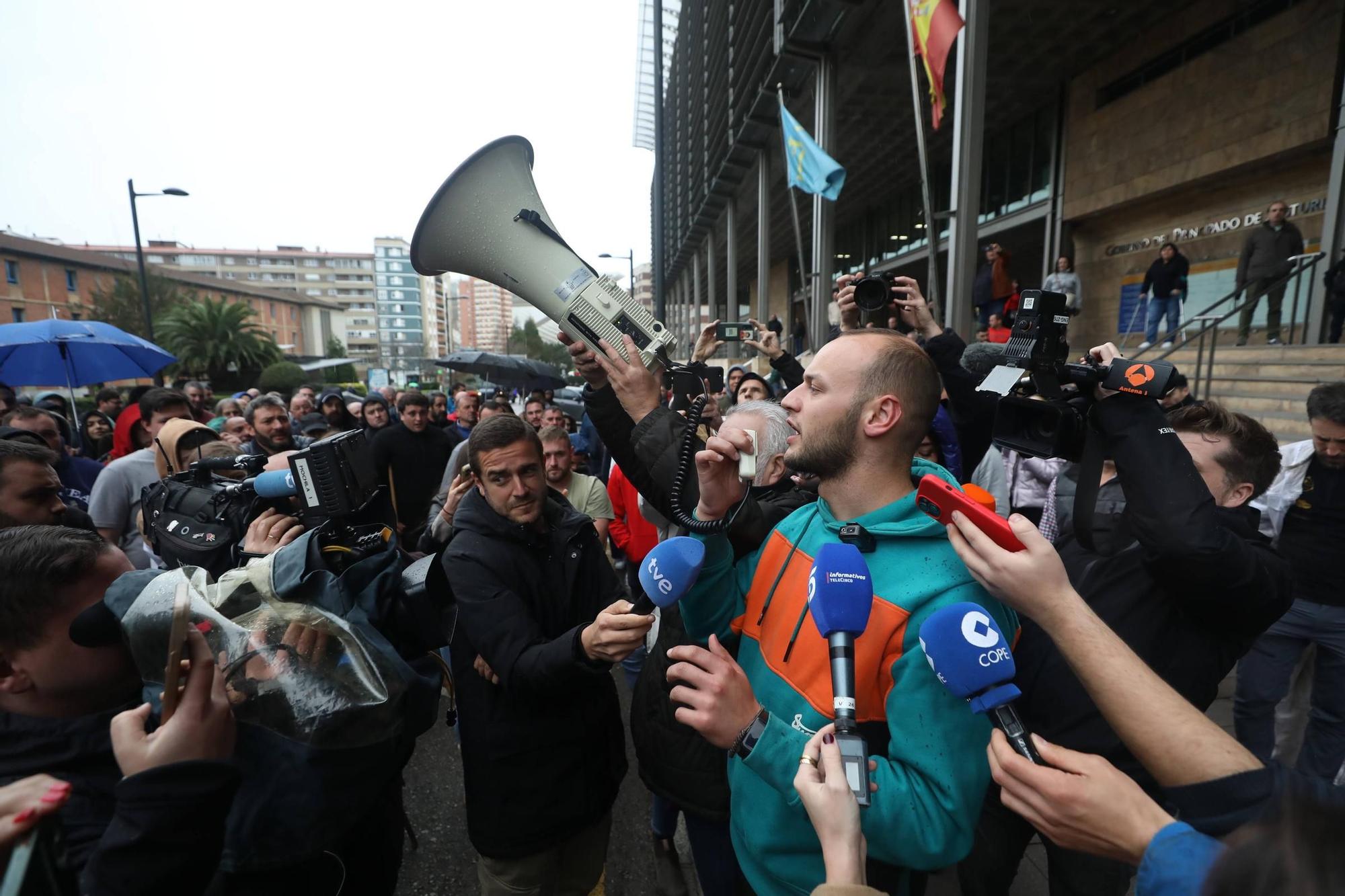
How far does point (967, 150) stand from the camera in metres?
6.83

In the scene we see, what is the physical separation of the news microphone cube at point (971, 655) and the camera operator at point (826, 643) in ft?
0.58

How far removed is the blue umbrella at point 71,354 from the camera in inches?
251

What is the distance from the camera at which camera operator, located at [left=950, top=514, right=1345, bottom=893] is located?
2.62 feet

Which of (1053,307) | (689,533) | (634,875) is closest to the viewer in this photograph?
(1053,307)

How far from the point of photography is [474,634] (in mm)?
1902

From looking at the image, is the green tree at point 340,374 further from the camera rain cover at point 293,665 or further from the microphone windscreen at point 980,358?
the camera rain cover at point 293,665

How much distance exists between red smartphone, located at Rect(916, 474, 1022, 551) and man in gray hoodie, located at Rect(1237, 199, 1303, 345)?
366 inches

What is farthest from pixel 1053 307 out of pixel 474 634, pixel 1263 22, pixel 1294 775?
pixel 1263 22

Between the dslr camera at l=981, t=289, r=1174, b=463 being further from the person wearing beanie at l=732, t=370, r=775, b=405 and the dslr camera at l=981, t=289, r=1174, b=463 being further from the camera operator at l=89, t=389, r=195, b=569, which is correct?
the camera operator at l=89, t=389, r=195, b=569

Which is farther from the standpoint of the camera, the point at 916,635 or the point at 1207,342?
the point at 1207,342

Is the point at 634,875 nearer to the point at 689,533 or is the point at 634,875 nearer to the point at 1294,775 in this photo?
the point at 689,533

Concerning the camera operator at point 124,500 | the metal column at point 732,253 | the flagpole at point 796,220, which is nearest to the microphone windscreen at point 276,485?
the camera operator at point 124,500

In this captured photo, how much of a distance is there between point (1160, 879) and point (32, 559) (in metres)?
1.92

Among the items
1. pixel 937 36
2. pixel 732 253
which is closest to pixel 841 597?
pixel 937 36
